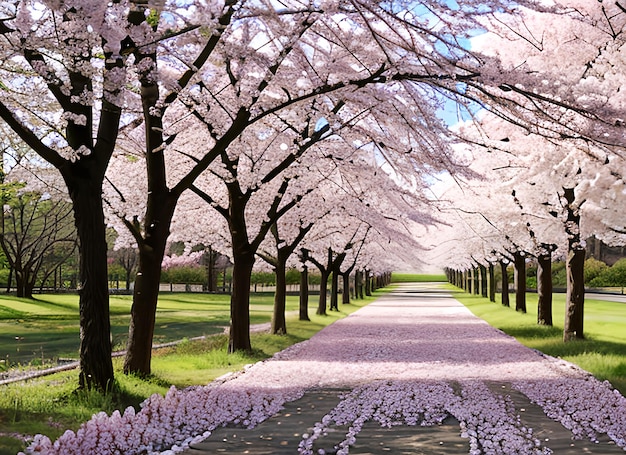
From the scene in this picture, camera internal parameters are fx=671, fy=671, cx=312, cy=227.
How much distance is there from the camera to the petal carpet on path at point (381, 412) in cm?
755

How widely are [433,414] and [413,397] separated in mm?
1523

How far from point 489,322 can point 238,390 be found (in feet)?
71.0

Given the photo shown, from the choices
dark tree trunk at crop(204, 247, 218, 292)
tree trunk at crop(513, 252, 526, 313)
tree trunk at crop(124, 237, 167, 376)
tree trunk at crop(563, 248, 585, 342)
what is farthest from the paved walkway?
dark tree trunk at crop(204, 247, 218, 292)

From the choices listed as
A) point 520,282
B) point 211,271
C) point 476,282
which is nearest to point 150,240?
point 520,282

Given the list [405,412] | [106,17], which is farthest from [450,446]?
[106,17]

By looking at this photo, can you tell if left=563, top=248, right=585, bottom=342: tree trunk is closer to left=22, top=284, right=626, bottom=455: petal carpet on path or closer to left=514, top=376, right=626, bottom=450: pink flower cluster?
left=22, top=284, right=626, bottom=455: petal carpet on path

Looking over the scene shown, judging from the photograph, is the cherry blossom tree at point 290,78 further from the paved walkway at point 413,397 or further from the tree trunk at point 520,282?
the tree trunk at point 520,282

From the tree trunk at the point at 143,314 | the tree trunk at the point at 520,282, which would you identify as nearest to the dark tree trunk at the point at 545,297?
the tree trunk at the point at 520,282

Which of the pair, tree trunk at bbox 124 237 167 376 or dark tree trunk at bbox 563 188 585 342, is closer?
tree trunk at bbox 124 237 167 376

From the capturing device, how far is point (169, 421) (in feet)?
28.3

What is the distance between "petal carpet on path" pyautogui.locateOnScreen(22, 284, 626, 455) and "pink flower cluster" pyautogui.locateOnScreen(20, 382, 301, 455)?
0.05ft

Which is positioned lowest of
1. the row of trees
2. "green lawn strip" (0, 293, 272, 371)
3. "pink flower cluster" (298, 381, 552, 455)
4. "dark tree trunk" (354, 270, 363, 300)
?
"green lawn strip" (0, 293, 272, 371)

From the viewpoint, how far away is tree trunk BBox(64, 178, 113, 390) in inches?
401

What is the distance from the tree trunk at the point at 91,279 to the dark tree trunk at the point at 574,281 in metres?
14.3
